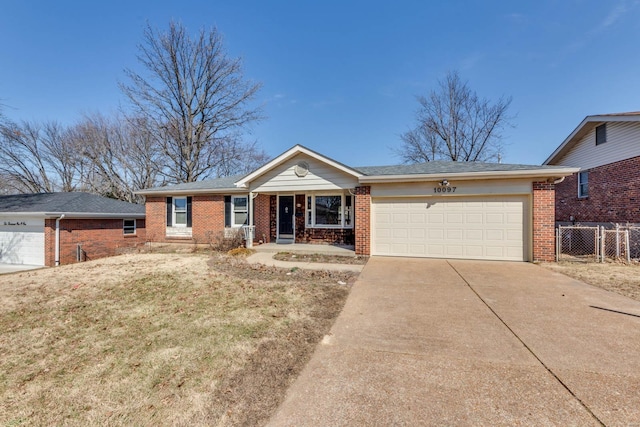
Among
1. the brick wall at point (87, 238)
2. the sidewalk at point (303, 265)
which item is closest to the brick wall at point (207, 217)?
the sidewalk at point (303, 265)

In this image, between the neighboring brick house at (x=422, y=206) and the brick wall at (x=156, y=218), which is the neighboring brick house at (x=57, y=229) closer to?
the brick wall at (x=156, y=218)

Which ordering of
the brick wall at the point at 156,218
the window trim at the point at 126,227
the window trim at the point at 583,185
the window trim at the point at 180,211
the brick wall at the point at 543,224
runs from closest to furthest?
the brick wall at the point at 543,224 < the window trim at the point at 583,185 < the window trim at the point at 180,211 < the brick wall at the point at 156,218 < the window trim at the point at 126,227

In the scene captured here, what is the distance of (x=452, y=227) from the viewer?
29.6 feet

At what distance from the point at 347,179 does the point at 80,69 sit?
15339 mm

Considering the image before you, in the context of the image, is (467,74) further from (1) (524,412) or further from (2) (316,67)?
(1) (524,412)

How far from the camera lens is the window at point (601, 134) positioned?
1095 cm

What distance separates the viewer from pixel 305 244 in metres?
12.0

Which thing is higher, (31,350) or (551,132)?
(551,132)

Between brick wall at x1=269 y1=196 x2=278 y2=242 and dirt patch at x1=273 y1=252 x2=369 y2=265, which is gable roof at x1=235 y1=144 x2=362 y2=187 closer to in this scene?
brick wall at x1=269 y1=196 x2=278 y2=242

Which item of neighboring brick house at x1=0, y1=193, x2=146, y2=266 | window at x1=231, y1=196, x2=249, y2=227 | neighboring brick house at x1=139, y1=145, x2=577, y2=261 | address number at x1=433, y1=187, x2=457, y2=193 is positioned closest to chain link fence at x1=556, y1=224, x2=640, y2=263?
neighboring brick house at x1=139, y1=145, x2=577, y2=261

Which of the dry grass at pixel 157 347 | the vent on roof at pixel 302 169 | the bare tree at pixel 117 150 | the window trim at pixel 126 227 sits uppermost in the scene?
the bare tree at pixel 117 150

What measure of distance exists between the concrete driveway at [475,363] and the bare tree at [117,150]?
85.5 feet

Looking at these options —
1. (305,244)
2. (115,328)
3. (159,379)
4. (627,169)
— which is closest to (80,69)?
(305,244)

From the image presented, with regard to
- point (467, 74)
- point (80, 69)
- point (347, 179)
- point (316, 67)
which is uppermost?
point (467, 74)
